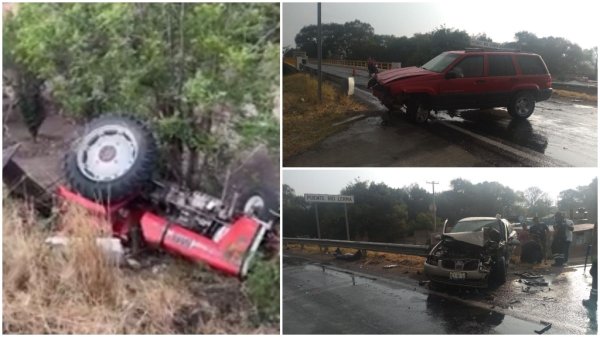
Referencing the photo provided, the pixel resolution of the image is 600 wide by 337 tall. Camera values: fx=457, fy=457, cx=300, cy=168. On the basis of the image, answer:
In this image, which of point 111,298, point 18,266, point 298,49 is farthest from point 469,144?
Result: point 18,266

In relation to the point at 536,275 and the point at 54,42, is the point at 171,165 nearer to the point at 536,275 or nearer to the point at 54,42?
the point at 54,42

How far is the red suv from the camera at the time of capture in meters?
3.49

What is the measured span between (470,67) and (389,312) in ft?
6.49

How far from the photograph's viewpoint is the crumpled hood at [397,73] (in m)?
3.50

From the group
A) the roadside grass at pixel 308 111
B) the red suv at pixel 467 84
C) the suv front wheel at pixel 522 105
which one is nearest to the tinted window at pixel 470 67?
the red suv at pixel 467 84

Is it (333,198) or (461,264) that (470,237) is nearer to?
(461,264)

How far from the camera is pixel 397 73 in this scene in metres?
3.53

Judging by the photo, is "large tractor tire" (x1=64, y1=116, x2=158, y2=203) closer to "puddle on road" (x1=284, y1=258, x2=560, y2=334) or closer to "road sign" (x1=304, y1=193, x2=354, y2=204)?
"road sign" (x1=304, y1=193, x2=354, y2=204)

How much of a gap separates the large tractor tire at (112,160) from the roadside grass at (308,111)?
992mm

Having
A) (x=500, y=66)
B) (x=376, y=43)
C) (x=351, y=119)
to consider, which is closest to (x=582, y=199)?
(x=500, y=66)

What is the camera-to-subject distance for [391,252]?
352cm

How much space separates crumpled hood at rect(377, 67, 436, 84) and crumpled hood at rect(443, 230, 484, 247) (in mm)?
1243

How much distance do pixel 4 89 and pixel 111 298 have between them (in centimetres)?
175

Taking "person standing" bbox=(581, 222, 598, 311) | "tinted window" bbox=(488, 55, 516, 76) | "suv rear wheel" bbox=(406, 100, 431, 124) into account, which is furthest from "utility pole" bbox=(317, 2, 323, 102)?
"person standing" bbox=(581, 222, 598, 311)
